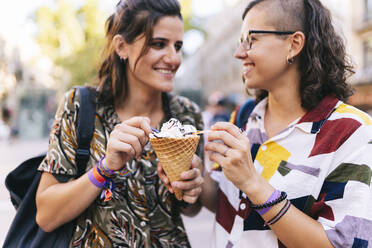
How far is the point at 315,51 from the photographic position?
5.94 feet

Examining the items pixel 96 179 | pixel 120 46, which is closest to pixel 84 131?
pixel 96 179

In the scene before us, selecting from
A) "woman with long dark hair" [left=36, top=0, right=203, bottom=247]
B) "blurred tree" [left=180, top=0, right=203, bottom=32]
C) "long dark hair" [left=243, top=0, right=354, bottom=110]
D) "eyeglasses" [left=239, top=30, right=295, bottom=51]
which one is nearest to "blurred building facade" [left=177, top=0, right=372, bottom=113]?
"long dark hair" [left=243, top=0, right=354, bottom=110]

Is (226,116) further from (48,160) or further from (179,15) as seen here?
(48,160)

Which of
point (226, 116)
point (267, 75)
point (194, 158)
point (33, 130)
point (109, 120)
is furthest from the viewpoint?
point (33, 130)

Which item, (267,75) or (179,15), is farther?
(179,15)

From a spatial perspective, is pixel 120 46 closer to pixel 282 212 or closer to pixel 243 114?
pixel 243 114

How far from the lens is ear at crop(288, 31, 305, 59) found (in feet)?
5.91

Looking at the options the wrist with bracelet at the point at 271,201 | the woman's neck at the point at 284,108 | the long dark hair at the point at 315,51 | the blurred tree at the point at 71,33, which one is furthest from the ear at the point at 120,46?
the blurred tree at the point at 71,33

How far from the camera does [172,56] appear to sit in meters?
2.16

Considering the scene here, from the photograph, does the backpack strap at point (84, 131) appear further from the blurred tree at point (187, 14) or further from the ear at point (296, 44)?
the blurred tree at point (187, 14)

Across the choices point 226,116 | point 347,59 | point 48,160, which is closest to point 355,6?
point 226,116

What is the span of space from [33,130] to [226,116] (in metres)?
20.6

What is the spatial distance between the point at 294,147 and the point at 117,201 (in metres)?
1.13

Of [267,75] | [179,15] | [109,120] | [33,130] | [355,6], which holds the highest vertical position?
[355,6]
